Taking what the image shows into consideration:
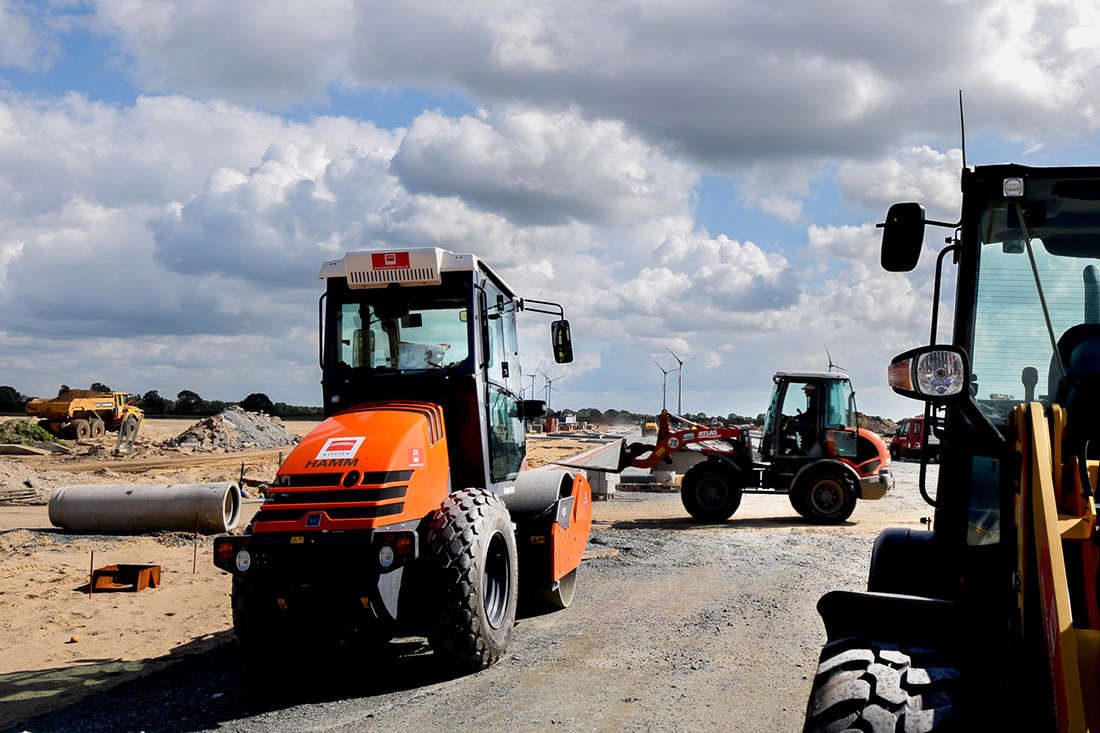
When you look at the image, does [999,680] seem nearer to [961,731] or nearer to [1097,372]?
[961,731]

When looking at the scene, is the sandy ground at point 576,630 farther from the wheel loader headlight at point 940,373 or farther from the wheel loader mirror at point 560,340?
the wheel loader headlight at point 940,373

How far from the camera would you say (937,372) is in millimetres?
3215

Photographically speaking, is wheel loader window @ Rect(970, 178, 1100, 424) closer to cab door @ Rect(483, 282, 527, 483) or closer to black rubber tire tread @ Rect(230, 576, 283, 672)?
black rubber tire tread @ Rect(230, 576, 283, 672)

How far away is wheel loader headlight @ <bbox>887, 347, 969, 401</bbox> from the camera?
3.18 m

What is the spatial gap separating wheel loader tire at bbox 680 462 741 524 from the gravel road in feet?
20.4

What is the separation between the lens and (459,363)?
7.98 metres

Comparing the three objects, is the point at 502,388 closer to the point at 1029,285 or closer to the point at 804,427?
the point at 1029,285

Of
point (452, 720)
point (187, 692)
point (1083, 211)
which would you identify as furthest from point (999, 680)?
point (187, 692)

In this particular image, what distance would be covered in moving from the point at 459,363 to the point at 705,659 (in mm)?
3141

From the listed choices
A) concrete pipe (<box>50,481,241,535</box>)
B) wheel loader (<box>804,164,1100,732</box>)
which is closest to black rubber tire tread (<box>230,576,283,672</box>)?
wheel loader (<box>804,164,1100,732</box>)

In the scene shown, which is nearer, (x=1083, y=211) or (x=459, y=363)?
(x=1083, y=211)

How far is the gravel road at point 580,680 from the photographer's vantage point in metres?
5.75

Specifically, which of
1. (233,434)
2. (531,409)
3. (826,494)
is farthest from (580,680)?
(233,434)

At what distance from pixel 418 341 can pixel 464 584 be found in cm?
252
